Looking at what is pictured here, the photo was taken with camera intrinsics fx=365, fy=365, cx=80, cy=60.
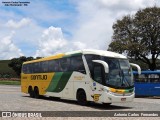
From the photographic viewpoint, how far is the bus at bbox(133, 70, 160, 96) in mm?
28812

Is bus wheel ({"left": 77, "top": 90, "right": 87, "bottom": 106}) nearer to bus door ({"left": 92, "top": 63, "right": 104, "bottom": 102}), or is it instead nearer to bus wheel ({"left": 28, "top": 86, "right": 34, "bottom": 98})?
bus door ({"left": 92, "top": 63, "right": 104, "bottom": 102})

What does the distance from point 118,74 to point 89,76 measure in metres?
1.77

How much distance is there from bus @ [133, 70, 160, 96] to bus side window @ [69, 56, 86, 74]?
8.99m

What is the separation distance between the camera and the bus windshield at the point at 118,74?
1902 centimetres

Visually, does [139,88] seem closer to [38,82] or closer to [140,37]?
[38,82]

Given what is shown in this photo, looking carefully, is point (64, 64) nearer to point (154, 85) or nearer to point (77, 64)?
point (77, 64)

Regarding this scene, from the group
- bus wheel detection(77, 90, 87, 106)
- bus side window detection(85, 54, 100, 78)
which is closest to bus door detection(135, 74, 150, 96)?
bus wheel detection(77, 90, 87, 106)

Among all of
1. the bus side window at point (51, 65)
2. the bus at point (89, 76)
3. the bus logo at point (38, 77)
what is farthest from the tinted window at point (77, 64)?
the bus logo at point (38, 77)

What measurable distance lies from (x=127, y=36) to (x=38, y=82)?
36.7 meters

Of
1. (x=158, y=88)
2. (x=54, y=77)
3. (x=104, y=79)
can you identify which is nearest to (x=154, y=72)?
(x=158, y=88)

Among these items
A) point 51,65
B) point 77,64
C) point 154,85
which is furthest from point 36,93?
point 154,85

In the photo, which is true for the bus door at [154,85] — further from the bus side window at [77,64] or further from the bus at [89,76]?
the bus side window at [77,64]

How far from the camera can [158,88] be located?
2872 cm

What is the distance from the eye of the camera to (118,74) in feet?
63.3
